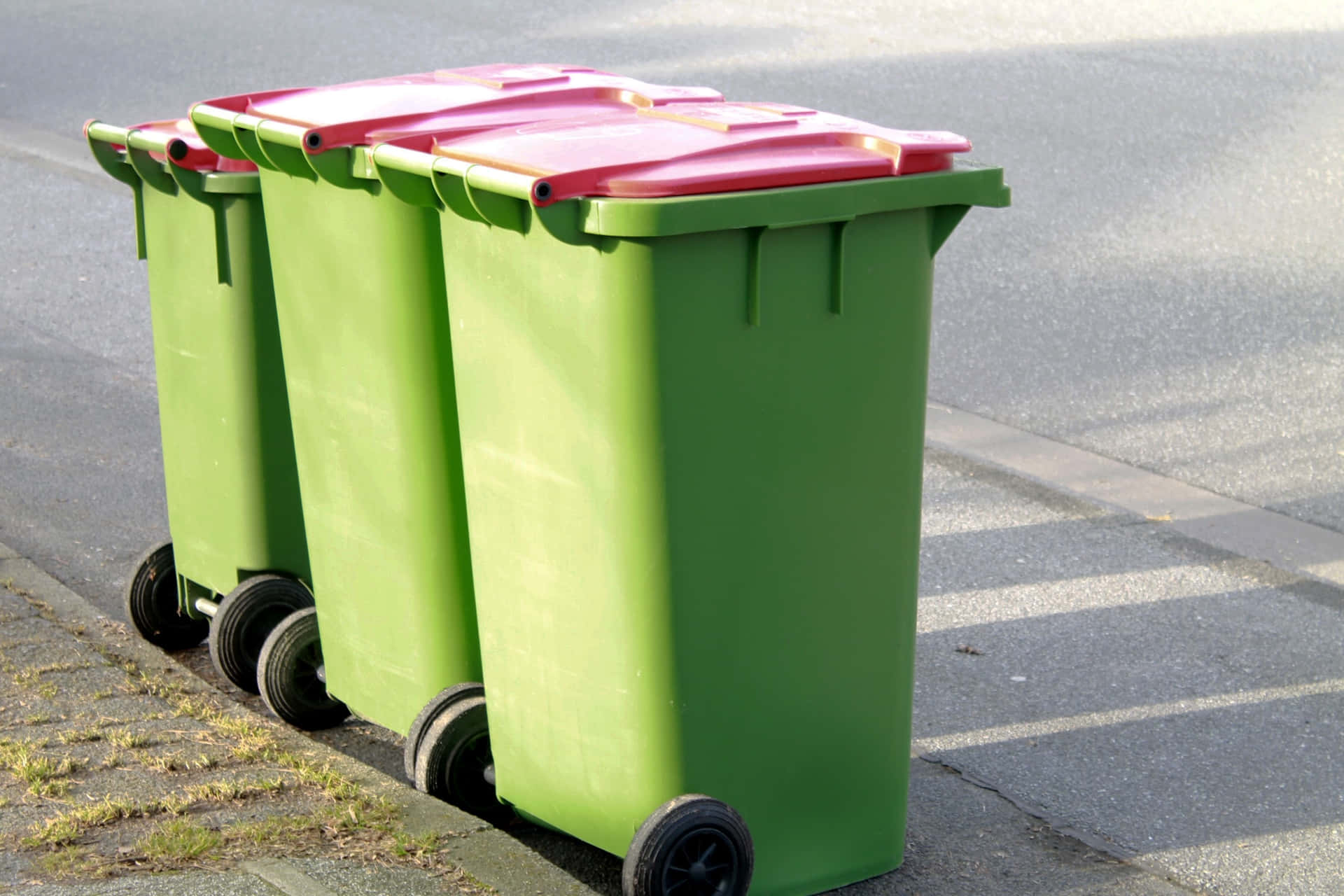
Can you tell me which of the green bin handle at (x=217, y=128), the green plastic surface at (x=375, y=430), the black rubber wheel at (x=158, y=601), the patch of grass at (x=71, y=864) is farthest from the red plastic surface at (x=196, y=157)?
the patch of grass at (x=71, y=864)

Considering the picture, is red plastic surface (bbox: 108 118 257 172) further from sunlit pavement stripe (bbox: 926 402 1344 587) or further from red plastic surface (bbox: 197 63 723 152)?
sunlit pavement stripe (bbox: 926 402 1344 587)

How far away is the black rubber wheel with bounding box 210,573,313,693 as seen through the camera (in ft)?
13.2

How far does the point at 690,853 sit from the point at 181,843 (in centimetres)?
105

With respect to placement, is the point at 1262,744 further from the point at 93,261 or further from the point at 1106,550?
the point at 93,261

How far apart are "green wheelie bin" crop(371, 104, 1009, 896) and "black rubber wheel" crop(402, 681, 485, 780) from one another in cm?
20

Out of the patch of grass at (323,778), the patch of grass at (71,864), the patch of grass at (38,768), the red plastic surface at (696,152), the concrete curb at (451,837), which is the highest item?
the red plastic surface at (696,152)

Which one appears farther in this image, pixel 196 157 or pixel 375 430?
pixel 196 157

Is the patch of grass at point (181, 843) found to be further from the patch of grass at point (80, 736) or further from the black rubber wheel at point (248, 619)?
the black rubber wheel at point (248, 619)

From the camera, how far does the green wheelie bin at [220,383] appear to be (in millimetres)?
3846

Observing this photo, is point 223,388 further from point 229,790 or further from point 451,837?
point 451,837

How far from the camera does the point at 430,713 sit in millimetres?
3416

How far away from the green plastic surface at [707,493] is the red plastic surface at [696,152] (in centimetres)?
4

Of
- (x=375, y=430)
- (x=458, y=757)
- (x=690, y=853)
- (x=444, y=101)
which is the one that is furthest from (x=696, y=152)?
(x=458, y=757)

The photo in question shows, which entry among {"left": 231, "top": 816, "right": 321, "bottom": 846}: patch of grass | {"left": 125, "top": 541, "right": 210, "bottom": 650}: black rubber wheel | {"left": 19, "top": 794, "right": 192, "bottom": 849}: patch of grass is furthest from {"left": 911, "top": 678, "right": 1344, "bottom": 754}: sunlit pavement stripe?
{"left": 125, "top": 541, "right": 210, "bottom": 650}: black rubber wheel
